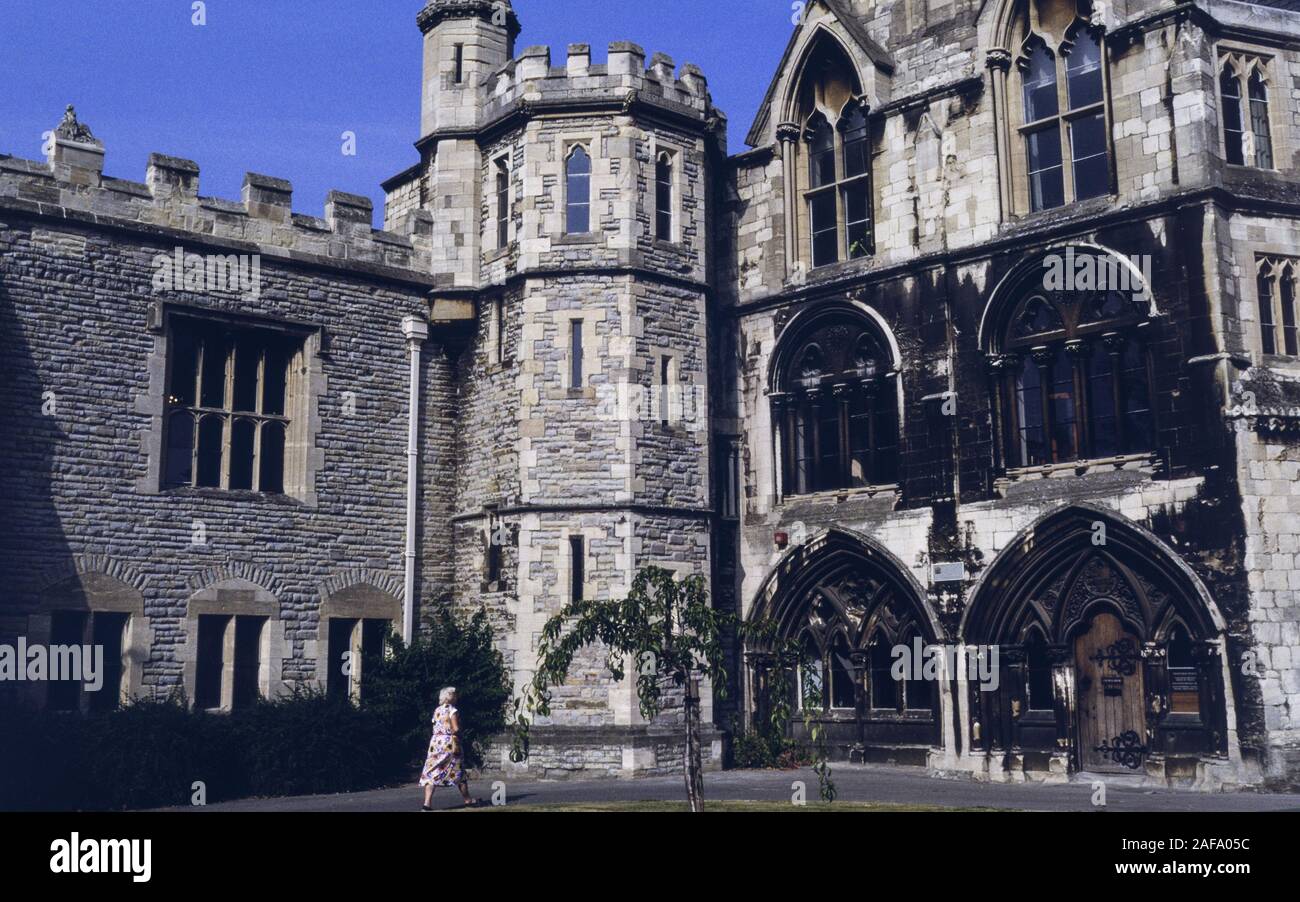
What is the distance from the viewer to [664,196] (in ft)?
75.0

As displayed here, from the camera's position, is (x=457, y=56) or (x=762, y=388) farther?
(x=457, y=56)

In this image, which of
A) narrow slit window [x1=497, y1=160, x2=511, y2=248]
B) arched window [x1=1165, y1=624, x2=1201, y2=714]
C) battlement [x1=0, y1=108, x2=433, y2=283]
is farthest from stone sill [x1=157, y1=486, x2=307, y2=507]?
arched window [x1=1165, y1=624, x2=1201, y2=714]

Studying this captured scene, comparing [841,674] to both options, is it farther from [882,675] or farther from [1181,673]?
[1181,673]

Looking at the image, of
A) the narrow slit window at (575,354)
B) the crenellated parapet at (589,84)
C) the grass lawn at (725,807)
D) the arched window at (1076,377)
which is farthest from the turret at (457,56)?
the grass lawn at (725,807)

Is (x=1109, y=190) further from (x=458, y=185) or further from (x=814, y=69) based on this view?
(x=458, y=185)

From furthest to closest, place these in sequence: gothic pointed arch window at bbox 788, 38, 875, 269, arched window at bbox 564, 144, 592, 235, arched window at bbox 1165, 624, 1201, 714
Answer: gothic pointed arch window at bbox 788, 38, 875, 269, arched window at bbox 564, 144, 592, 235, arched window at bbox 1165, 624, 1201, 714

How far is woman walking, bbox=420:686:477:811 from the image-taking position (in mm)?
16062

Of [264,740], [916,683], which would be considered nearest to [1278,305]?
[916,683]

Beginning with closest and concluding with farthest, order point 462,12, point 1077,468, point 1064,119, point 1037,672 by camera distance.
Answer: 1. point 1077,468
2. point 1037,672
3. point 1064,119
4. point 462,12

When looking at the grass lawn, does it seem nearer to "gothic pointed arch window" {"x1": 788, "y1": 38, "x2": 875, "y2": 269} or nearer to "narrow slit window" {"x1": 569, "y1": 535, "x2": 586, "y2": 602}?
"narrow slit window" {"x1": 569, "y1": 535, "x2": 586, "y2": 602}

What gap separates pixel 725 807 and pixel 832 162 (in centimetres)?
1216

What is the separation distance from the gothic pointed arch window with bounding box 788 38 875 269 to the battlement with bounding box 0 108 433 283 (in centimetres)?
630

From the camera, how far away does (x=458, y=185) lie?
2350cm

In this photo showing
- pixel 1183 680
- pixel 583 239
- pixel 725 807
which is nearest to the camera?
pixel 725 807
